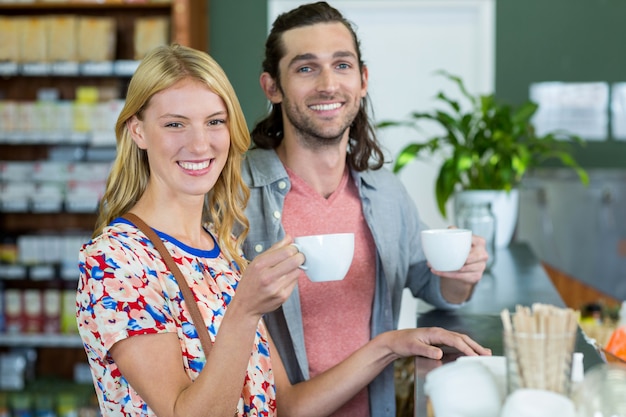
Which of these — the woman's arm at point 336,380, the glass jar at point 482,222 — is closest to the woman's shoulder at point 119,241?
the woman's arm at point 336,380

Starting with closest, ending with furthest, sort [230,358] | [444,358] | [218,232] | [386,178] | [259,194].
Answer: [230,358] → [444,358] → [218,232] → [259,194] → [386,178]

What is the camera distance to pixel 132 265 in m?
1.35

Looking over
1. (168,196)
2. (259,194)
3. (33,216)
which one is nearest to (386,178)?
(259,194)

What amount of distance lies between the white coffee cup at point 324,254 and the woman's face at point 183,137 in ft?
1.12

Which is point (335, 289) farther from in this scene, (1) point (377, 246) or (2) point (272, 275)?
(2) point (272, 275)

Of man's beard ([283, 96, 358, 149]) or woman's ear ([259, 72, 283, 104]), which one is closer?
man's beard ([283, 96, 358, 149])

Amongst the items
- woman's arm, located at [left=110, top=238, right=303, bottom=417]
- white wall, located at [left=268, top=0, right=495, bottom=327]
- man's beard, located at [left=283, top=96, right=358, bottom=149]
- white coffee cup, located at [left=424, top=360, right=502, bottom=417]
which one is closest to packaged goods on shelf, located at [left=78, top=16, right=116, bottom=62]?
white wall, located at [left=268, top=0, right=495, bottom=327]

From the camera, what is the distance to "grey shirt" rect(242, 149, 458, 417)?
196 cm

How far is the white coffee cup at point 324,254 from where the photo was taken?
1246 millimetres

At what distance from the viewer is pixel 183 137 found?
4.92 ft

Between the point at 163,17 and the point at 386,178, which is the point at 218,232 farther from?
the point at 163,17

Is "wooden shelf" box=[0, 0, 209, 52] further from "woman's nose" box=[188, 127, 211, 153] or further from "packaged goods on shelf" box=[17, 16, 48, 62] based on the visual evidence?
"woman's nose" box=[188, 127, 211, 153]

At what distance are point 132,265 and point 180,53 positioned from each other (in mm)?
424

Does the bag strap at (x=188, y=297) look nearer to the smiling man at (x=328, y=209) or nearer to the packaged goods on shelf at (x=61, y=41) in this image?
the smiling man at (x=328, y=209)
